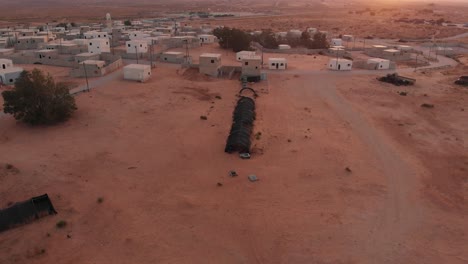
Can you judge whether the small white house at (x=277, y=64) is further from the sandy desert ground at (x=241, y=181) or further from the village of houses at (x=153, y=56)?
the sandy desert ground at (x=241, y=181)

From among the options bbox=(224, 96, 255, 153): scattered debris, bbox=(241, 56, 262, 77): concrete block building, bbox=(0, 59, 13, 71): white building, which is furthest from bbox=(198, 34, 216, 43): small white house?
bbox=(224, 96, 255, 153): scattered debris

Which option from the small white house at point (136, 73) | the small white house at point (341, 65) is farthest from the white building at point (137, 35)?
the small white house at point (341, 65)

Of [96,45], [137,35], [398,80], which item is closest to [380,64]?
[398,80]

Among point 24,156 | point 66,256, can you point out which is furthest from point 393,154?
point 24,156

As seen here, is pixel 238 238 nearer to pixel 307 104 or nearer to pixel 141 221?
pixel 141 221

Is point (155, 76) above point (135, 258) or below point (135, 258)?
above

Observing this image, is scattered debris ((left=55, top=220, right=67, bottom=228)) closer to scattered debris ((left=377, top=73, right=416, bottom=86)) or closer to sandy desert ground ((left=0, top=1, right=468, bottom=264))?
sandy desert ground ((left=0, top=1, right=468, bottom=264))
